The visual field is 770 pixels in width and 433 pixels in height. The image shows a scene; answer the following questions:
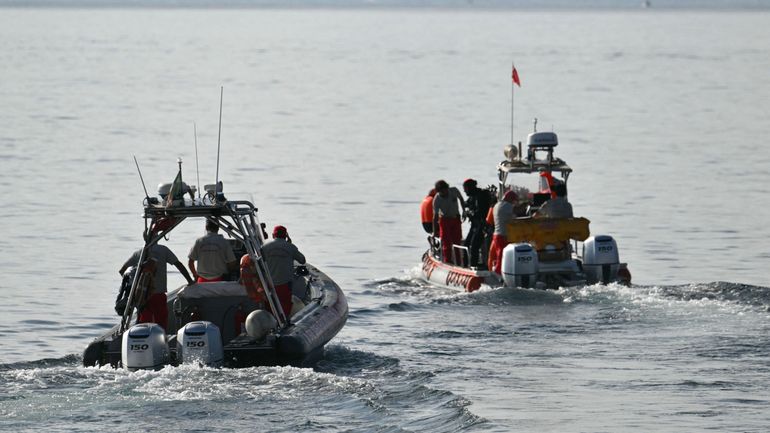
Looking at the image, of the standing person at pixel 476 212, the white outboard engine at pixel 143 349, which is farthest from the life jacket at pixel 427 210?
the white outboard engine at pixel 143 349

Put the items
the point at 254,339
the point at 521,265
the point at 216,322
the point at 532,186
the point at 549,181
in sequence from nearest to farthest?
1. the point at 254,339
2. the point at 216,322
3. the point at 521,265
4. the point at 549,181
5. the point at 532,186

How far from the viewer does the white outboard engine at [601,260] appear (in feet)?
69.6

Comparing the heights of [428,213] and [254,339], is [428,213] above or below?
above

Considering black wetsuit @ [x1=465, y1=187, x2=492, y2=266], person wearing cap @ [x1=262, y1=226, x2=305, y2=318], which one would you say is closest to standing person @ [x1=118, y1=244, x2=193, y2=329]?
person wearing cap @ [x1=262, y1=226, x2=305, y2=318]

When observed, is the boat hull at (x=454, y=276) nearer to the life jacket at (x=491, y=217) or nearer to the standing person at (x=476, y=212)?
the standing person at (x=476, y=212)

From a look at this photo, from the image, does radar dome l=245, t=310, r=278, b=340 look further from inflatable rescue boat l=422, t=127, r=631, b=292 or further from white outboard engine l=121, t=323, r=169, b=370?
inflatable rescue boat l=422, t=127, r=631, b=292

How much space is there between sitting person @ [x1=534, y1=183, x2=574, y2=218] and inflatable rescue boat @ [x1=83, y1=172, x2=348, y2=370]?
4744 mm

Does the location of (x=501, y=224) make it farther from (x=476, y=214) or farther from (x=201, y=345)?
(x=201, y=345)

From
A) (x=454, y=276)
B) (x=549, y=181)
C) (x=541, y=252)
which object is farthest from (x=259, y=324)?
(x=549, y=181)

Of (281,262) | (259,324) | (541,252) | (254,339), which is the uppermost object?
(281,262)

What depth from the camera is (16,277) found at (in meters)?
23.7

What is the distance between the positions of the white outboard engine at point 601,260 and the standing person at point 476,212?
1582 millimetres

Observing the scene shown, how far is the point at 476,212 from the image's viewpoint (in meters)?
22.1

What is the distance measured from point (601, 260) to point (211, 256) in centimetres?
649
